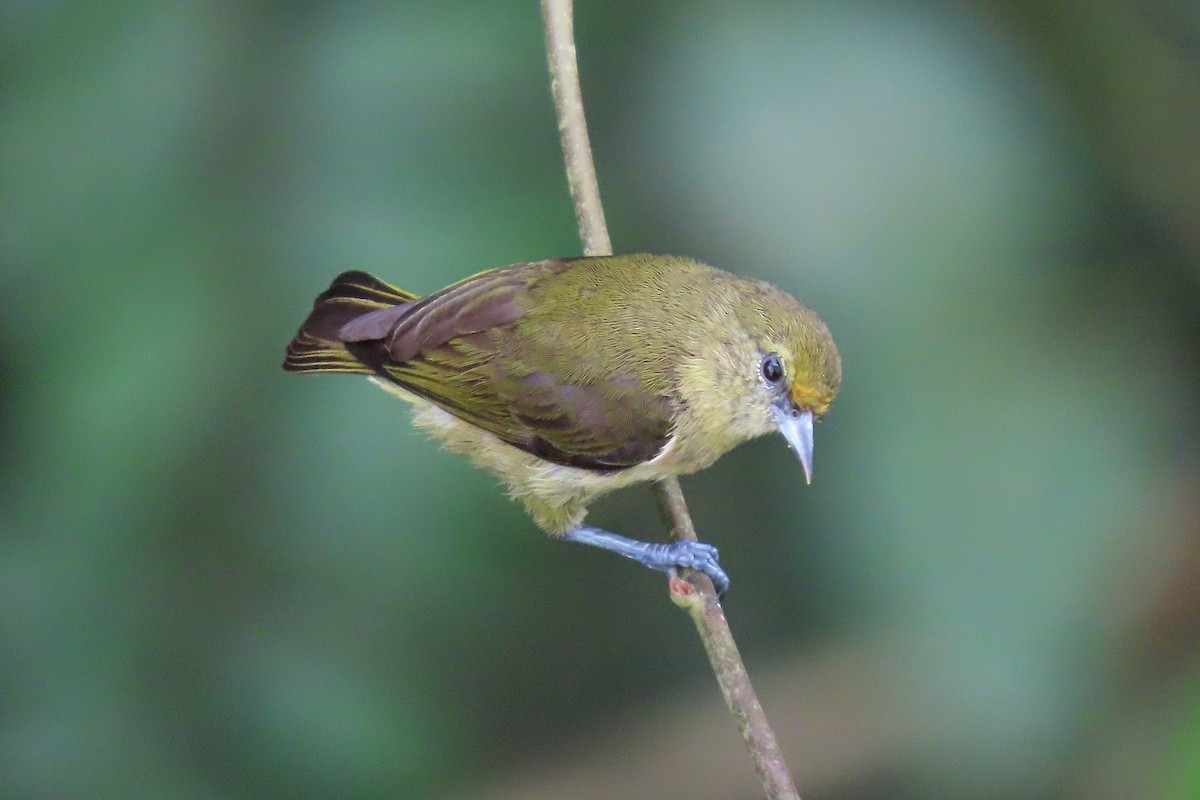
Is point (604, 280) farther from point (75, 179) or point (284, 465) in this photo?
point (75, 179)

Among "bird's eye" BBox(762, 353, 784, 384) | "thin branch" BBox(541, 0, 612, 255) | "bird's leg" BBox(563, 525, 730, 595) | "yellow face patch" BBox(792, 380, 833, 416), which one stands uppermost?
"thin branch" BBox(541, 0, 612, 255)

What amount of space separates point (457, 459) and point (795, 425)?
69 cm

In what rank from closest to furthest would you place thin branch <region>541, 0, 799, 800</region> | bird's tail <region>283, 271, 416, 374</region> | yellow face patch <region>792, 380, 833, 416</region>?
thin branch <region>541, 0, 799, 800</region> → yellow face patch <region>792, 380, 833, 416</region> → bird's tail <region>283, 271, 416, 374</region>

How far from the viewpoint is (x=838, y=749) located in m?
2.74

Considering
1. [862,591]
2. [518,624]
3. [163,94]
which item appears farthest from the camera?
[518,624]

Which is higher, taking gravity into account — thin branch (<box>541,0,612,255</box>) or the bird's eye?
thin branch (<box>541,0,612,255</box>)

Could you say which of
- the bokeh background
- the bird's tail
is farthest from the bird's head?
the bird's tail

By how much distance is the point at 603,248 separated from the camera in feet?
8.34

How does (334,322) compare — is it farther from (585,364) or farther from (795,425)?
(795,425)

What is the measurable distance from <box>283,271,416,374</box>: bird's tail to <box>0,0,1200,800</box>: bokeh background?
4cm

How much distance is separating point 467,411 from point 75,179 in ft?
3.07

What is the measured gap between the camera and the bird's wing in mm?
2346

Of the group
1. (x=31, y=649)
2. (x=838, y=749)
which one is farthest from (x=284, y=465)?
(x=838, y=749)

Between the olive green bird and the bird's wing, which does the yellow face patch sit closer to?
the olive green bird
